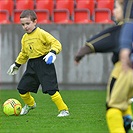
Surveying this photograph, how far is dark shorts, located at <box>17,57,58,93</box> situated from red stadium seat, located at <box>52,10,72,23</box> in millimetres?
7423

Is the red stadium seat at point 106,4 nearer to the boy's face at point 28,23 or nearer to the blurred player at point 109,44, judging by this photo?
the boy's face at point 28,23

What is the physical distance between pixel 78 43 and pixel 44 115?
Answer: 20.4ft

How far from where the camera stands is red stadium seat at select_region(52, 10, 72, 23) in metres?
17.5

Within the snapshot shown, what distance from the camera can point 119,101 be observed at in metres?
6.61

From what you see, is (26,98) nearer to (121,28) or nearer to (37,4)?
(121,28)

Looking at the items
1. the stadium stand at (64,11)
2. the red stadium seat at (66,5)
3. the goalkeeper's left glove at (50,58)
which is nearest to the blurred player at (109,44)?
the goalkeeper's left glove at (50,58)

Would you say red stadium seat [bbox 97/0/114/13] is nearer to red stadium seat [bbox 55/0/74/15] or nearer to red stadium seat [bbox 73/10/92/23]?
red stadium seat [bbox 73/10/92/23]

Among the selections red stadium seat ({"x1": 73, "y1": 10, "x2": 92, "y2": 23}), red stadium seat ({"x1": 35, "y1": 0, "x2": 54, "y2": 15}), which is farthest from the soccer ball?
red stadium seat ({"x1": 35, "y1": 0, "x2": 54, "y2": 15})

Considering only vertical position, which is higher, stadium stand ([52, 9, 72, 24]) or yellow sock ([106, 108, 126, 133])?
yellow sock ([106, 108, 126, 133])

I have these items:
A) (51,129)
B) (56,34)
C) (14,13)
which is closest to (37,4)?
(14,13)

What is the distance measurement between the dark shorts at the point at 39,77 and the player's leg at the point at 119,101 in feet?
11.0

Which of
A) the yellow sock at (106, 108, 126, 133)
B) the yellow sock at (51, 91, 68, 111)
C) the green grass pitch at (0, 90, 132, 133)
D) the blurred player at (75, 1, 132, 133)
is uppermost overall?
the blurred player at (75, 1, 132, 133)

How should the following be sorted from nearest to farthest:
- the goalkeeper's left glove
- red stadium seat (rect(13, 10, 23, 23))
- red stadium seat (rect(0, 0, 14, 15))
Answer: the goalkeeper's left glove → red stadium seat (rect(13, 10, 23, 23)) → red stadium seat (rect(0, 0, 14, 15))

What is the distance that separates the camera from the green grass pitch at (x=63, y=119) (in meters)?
8.61
